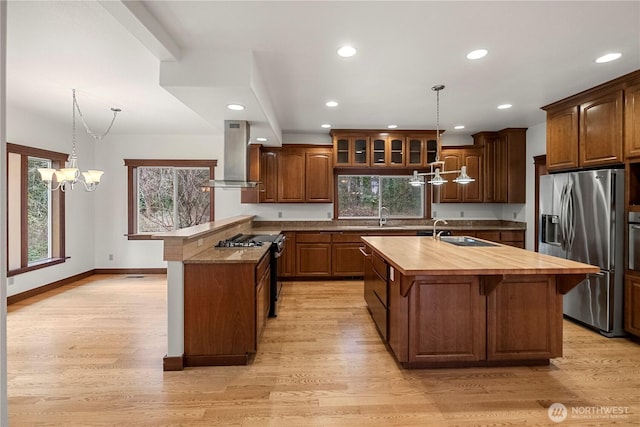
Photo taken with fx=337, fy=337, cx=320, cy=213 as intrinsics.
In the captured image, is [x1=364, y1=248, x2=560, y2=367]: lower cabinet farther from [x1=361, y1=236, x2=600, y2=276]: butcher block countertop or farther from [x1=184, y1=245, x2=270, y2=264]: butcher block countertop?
[x1=184, y1=245, x2=270, y2=264]: butcher block countertop

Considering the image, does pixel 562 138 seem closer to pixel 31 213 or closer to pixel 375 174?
pixel 375 174

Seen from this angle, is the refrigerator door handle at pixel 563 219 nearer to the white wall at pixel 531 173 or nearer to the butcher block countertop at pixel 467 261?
the butcher block countertop at pixel 467 261

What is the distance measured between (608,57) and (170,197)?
6.18 m

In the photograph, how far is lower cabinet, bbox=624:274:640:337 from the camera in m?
3.05

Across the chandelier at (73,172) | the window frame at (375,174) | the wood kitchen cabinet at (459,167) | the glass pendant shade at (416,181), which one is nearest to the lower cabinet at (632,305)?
the glass pendant shade at (416,181)

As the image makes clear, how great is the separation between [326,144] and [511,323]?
411cm

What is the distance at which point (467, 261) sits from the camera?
2516mm

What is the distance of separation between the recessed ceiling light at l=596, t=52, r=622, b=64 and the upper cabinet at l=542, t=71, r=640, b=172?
1.44 feet

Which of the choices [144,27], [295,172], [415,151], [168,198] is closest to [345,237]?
[295,172]

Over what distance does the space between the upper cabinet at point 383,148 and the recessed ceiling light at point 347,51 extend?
277cm

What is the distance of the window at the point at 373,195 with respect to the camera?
6168 mm

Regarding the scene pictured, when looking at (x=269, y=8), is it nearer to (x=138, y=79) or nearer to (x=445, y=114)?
(x=138, y=79)

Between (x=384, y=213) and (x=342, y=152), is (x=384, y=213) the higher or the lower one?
the lower one

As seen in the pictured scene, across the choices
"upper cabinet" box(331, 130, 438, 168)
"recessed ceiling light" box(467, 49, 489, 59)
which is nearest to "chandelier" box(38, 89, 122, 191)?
"upper cabinet" box(331, 130, 438, 168)
